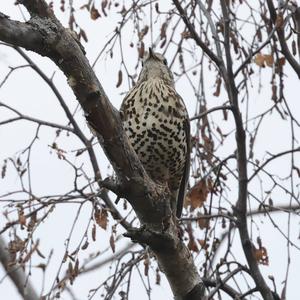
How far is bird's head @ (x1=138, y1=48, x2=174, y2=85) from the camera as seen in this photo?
21.1ft

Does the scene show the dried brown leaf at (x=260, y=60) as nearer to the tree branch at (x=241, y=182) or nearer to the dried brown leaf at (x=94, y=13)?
the tree branch at (x=241, y=182)

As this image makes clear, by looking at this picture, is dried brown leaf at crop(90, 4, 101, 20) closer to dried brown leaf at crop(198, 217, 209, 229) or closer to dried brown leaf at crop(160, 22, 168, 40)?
dried brown leaf at crop(160, 22, 168, 40)

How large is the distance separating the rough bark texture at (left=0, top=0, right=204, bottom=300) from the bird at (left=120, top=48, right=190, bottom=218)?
5.26ft

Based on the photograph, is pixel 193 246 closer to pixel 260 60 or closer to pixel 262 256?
pixel 262 256

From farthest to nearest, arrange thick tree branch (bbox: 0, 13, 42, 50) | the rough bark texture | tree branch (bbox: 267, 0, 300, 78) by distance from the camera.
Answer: tree branch (bbox: 267, 0, 300, 78)
the rough bark texture
thick tree branch (bbox: 0, 13, 42, 50)

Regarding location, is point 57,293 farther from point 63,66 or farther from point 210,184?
point 63,66

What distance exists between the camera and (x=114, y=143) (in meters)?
3.46

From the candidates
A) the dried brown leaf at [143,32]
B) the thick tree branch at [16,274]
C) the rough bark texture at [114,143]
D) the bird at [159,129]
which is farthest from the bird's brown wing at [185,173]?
the rough bark texture at [114,143]

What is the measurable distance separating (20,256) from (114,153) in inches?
63.6

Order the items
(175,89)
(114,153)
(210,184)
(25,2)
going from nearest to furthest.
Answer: (25,2) → (114,153) → (210,184) → (175,89)

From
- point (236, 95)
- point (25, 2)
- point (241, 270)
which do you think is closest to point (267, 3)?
point (236, 95)

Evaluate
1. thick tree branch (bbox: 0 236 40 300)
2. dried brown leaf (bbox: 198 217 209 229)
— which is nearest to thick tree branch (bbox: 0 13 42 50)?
thick tree branch (bbox: 0 236 40 300)

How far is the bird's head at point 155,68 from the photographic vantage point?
642 centimetres

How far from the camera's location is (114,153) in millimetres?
3514
